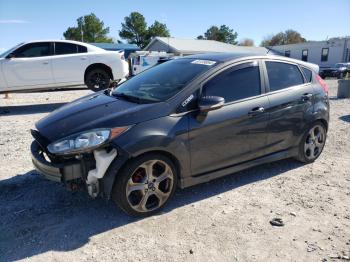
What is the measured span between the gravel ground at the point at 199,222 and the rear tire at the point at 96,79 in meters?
5.50

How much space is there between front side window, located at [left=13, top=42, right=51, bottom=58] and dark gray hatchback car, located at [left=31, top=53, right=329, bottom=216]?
19.5 feet

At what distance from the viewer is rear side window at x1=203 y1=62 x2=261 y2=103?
13.5 ft

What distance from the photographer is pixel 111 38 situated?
78.1 m

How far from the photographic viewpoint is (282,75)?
16.1ft

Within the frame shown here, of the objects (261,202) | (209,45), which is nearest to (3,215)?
(261,202)

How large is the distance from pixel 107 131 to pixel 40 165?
2.65ft

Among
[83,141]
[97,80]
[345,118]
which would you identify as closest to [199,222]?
[83,141]

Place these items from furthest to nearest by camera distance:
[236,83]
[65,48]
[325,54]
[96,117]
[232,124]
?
1. [325,54]
2. [65,48]
3. [236,83]
4. [232,124]
5. [96,117]

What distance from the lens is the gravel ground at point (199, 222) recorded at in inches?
124

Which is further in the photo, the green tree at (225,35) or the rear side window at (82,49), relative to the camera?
the green tree at (225,35)

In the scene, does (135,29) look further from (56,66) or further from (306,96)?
(306,96)

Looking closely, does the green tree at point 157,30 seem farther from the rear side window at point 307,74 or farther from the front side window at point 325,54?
the rear side window at point 307,74

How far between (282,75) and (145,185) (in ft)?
8.53

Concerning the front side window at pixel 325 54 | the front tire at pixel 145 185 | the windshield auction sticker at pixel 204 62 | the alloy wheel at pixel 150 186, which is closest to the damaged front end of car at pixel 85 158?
the front tire at pixel 145 185
